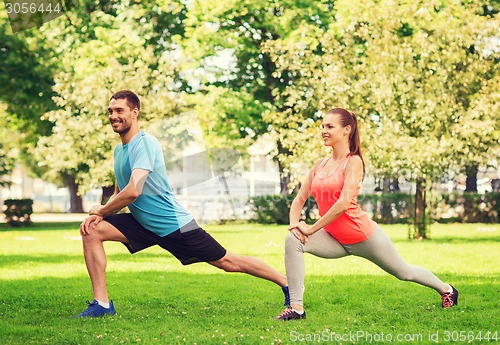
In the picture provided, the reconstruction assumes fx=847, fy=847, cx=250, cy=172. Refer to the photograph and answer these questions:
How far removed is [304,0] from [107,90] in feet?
31.9

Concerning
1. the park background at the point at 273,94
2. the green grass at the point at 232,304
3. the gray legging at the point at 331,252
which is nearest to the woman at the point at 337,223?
the gray legging at the point at 331,252

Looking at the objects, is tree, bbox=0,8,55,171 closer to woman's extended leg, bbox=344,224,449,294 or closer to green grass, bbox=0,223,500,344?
green grass, bbox=0,223,500,344

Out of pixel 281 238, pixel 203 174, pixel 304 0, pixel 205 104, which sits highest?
pixel 304 0

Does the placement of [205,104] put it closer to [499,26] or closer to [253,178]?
[253,178]

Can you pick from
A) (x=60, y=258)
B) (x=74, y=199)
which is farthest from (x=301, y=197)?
(x=74, y=199)

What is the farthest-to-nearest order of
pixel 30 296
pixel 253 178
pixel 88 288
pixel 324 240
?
pixel 253 178 < pixel 88 288 < pixel 30 296 < pixel 324 240

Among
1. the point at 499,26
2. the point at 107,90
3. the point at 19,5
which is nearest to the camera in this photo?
the point at 19,5

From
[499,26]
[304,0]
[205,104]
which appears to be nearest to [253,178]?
[205,104]

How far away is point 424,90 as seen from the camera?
21344 millimetres

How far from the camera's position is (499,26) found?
71.2ft

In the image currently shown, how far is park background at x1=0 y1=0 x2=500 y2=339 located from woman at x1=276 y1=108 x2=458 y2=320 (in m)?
1.40

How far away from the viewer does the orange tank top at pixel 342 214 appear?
7758 millimetres

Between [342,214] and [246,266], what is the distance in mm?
1137

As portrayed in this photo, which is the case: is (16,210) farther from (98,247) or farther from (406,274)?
(406,274)
